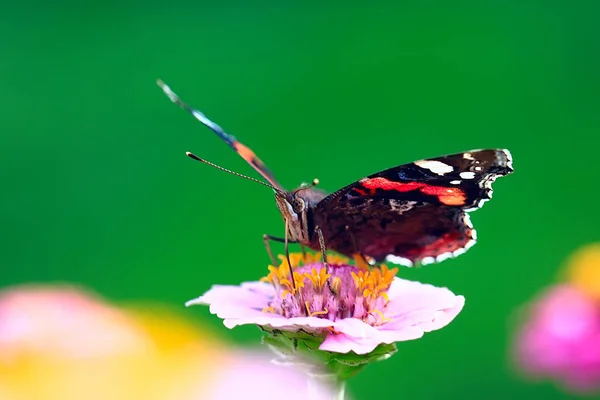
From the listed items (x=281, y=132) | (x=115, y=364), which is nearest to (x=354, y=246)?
(x=115, y=364)

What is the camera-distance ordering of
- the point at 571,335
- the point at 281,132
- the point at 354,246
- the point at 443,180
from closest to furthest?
the point at 443,180 → the point at 354,246 → the point at 571,335 → the point at 281,132

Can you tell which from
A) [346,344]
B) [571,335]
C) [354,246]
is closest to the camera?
[346,344]

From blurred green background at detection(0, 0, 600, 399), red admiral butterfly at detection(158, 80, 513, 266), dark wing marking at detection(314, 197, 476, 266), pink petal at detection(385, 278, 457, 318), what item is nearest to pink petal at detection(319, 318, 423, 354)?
pink petal at detection(385, 278, 457, 318)

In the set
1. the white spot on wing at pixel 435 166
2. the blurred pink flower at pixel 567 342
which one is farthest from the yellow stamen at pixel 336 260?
the blurred pink flower at pixel 567 342

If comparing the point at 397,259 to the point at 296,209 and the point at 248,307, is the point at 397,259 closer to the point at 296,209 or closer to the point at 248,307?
the point at 296,209

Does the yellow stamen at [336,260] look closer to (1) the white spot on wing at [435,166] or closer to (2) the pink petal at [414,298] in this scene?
(2) the pink petal at [414,298]

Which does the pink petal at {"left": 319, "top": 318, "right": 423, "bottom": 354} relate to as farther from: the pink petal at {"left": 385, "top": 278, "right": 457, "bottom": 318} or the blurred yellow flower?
the blurred yellow flower
